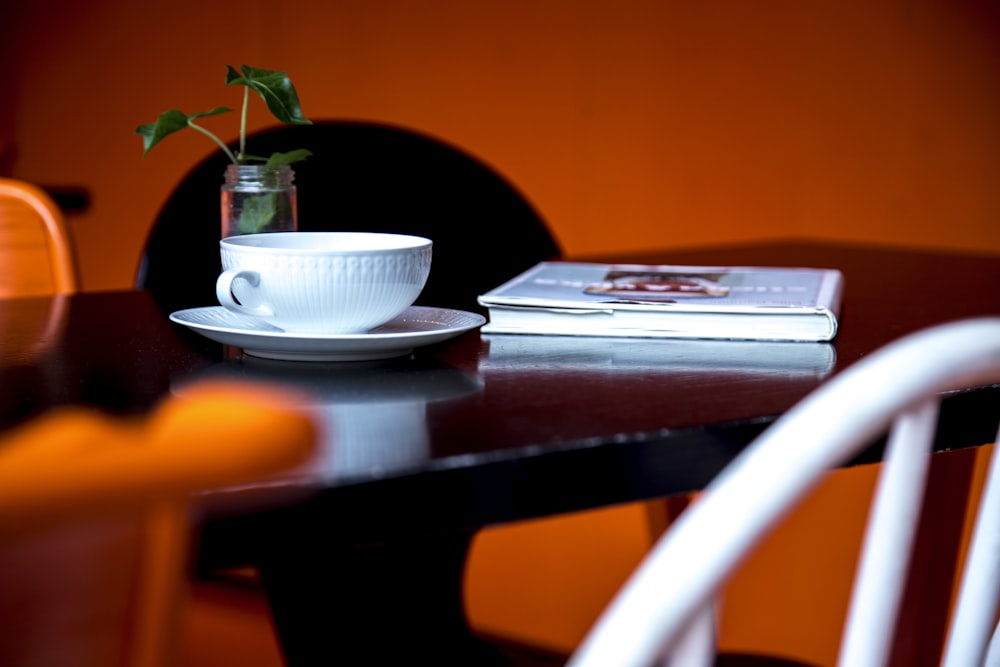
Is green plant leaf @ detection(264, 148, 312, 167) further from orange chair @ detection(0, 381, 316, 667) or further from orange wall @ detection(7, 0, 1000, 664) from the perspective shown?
orange wall @ detection(7, 0, 1000, 664)

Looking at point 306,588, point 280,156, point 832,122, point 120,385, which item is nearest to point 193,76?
point 832,122

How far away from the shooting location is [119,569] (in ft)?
0.73

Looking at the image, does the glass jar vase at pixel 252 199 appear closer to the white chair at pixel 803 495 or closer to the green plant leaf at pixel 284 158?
the green plant leaf at pixel 284 158

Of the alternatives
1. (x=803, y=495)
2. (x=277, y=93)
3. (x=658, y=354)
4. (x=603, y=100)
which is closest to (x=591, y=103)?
(x=603, y=100)

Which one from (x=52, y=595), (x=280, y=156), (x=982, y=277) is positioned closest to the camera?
(x=52, y=595)

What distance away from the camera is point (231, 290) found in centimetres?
64

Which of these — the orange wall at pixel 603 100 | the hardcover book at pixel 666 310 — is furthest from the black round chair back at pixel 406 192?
the orange wall at pixel 603 100

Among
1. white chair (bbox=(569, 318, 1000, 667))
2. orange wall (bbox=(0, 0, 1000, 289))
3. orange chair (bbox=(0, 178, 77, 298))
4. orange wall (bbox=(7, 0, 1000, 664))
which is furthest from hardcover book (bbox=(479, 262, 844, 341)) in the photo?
orange wall (bbox=(0, 0, 1000, 289))

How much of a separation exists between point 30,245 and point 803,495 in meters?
1.10

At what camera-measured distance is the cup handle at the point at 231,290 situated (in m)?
0.63

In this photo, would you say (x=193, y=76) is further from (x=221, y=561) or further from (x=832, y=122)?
(x=221, y=561)

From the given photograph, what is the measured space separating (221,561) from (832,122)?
2467mm

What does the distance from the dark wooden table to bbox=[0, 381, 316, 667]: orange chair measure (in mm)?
63

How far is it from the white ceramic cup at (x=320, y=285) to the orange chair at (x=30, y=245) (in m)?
0.65
